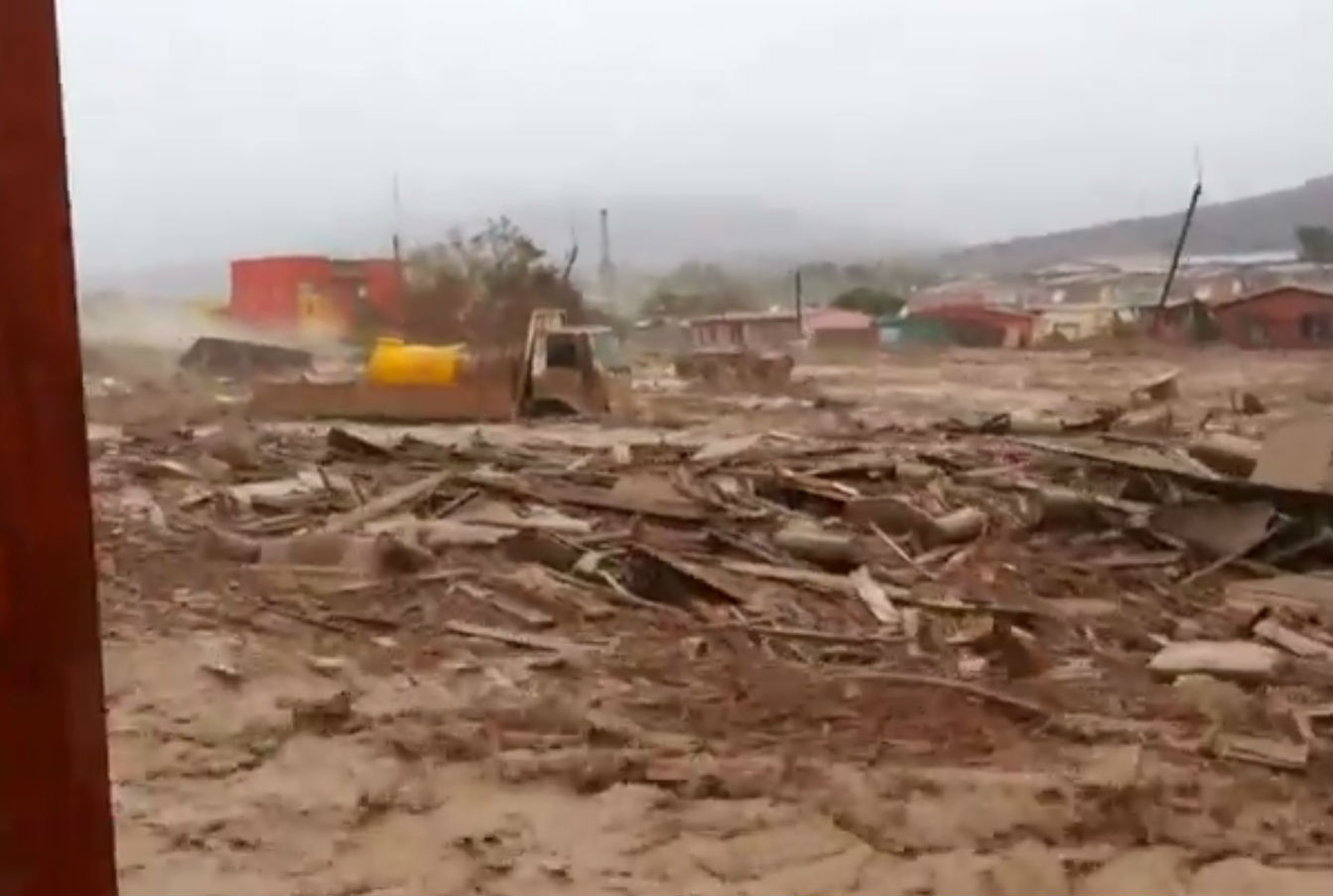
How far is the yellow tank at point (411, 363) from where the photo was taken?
1212 millimetres

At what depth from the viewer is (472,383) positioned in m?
1.24

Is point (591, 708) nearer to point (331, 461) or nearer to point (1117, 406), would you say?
point (331, 461)

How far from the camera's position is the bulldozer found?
121cm

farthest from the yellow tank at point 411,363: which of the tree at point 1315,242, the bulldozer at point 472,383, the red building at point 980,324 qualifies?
the tree at point 1315,242

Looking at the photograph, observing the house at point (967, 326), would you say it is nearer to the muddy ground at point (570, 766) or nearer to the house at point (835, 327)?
the house at point (835, 327)

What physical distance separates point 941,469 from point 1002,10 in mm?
382

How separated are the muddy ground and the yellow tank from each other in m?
0.09

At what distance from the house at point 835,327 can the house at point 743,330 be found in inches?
0.5

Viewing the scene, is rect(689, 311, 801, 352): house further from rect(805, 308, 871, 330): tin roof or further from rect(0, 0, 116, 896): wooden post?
rect(0, 0, 116, 896): wooden post

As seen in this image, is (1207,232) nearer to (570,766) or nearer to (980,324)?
(980,324)

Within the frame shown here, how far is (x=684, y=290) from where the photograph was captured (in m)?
1.22

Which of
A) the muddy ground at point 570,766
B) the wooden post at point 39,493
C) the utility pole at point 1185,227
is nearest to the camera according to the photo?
the wooden post at point 39,493

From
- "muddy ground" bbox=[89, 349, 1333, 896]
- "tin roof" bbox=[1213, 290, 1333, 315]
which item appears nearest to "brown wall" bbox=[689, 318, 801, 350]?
"muddy ground" bbox=[89, 349, 1333, 896]

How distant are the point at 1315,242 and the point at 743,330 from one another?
0.48 m
